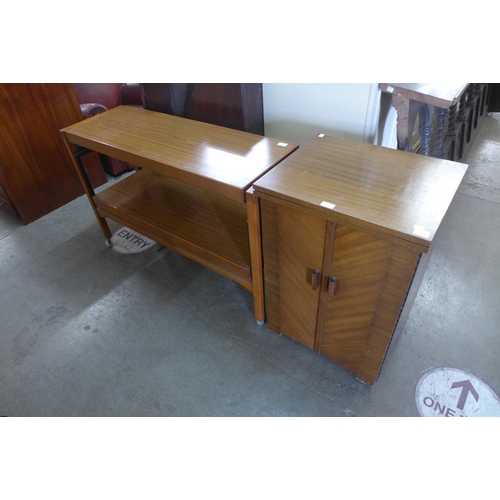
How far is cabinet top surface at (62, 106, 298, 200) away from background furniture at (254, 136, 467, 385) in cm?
15

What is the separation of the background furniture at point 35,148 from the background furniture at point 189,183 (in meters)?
0.74

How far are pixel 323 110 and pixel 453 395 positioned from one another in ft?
4.80

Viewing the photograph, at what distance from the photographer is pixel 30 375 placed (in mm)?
1725

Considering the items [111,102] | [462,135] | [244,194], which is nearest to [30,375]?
[244,194]

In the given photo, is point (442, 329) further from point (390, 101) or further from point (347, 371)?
point (390, 101)

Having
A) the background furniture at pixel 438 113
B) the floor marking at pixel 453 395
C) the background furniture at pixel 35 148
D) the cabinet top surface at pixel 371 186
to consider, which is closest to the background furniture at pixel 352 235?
the cabinet top surface at pixel 371 186

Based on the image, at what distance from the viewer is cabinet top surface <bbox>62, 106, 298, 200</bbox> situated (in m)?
1.43

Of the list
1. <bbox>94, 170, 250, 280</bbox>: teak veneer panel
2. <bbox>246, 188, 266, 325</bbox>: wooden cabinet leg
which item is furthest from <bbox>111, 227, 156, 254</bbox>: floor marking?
<bbox>246, 188, 266, 325</bbox>: wooden cabinet leg

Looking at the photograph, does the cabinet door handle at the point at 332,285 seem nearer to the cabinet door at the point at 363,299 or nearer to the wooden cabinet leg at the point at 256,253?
the cabinet door at the point at 363,299

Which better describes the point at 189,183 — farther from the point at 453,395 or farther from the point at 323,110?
the point at 453,395

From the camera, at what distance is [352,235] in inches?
44.6

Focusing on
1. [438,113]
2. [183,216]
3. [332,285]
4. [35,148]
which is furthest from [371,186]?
[35,148]

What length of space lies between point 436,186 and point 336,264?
0.42 m

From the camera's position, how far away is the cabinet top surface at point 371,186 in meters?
1.05
